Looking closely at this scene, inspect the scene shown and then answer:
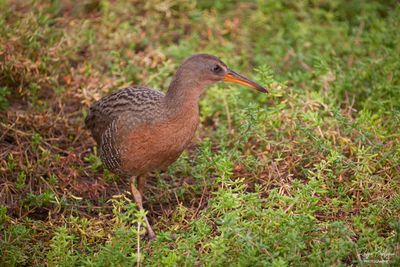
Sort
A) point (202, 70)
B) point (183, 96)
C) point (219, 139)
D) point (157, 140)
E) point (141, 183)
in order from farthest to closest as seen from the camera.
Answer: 1. point (219, 139)
2. point (141, 183)
3. point (202, 70)
4. point (183, 96)
5. point (157, 140)

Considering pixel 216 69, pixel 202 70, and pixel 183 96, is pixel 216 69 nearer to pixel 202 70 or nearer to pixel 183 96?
pixel 202 70

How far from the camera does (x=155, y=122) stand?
5.02 m

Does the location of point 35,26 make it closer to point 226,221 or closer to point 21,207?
point 21,207

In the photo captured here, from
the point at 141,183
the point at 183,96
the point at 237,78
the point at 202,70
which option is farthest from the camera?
the point at 141,183

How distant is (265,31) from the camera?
799cm

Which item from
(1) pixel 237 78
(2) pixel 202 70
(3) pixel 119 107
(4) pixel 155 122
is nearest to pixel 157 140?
(4) pixel 155 122

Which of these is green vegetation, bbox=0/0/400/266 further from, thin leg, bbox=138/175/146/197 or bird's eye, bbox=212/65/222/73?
bird's eye, bbox=212/65/222/73

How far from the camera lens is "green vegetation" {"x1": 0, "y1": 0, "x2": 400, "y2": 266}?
446 centimetres

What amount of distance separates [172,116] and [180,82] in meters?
0.30

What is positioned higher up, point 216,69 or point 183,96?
point 216,69

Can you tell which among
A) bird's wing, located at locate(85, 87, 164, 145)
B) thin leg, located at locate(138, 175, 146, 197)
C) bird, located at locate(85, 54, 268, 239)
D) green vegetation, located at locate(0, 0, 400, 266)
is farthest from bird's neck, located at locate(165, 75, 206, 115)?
thin leg, located at locate(138, 175, 146, 197)

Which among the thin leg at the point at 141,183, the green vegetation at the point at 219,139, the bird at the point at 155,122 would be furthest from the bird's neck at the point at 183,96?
the thin leg at the point at 141,183

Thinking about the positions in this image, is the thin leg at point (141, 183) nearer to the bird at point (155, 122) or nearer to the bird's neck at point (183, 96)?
the bird at point (155, 122)

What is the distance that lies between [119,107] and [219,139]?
119 cm
